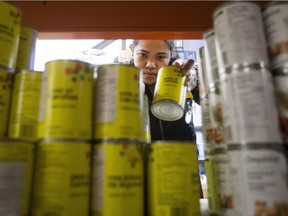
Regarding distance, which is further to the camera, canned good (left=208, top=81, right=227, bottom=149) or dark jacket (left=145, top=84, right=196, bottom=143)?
dark jacket (left=145, top=84, right=196, bottom=143)

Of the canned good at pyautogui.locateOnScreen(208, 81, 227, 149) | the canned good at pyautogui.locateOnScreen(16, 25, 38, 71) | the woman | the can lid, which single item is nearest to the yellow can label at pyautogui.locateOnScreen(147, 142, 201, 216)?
the canned good at pyautogui.locateOnScreen(208, 81, 227, 149)

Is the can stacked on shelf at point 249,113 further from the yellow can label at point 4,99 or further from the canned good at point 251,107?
the yellow can label at point 4,99

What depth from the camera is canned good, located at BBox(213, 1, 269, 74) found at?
75cm

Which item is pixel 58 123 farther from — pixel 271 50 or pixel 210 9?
pixel 210 9

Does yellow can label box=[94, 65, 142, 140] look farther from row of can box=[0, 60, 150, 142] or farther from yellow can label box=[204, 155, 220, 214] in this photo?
yellow can label box=[204, 155, 220, 214]

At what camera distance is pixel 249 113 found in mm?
709

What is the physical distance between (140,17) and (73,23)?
313mm

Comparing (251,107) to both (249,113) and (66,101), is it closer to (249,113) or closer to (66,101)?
(249,113)

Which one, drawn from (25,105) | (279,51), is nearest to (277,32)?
(279,51)

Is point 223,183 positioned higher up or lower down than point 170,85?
lower down

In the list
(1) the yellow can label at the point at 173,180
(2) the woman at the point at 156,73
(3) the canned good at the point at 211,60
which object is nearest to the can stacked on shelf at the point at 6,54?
(1) the yellow can label at the point at 173,180

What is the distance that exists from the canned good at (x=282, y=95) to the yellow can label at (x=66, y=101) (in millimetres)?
525

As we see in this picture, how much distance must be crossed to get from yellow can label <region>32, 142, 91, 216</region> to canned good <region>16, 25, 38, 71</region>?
15.2 inches

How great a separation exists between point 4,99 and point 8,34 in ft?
0.69
